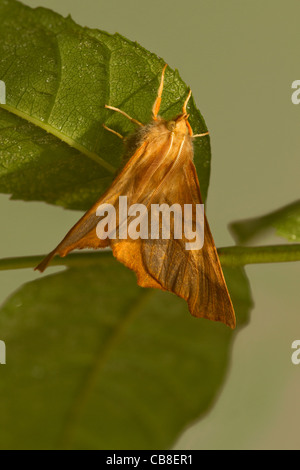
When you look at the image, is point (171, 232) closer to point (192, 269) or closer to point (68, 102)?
point (192, 269)

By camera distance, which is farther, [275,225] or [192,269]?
[275,225]

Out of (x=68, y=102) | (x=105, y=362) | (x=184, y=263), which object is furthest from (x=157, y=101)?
(x=105, y=362)

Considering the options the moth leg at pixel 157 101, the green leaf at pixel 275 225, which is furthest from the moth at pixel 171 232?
the green leaf at pixel 275 225

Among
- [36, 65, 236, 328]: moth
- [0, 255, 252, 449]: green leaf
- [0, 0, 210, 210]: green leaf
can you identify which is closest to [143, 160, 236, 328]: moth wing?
[36, 65, 236, 328]: moth

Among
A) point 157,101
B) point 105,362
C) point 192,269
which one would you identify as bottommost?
point 105,362

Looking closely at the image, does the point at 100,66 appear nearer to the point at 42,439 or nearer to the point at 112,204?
the point at 112,204

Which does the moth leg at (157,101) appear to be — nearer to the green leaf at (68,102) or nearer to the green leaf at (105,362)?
the green leaf at (68,102)
